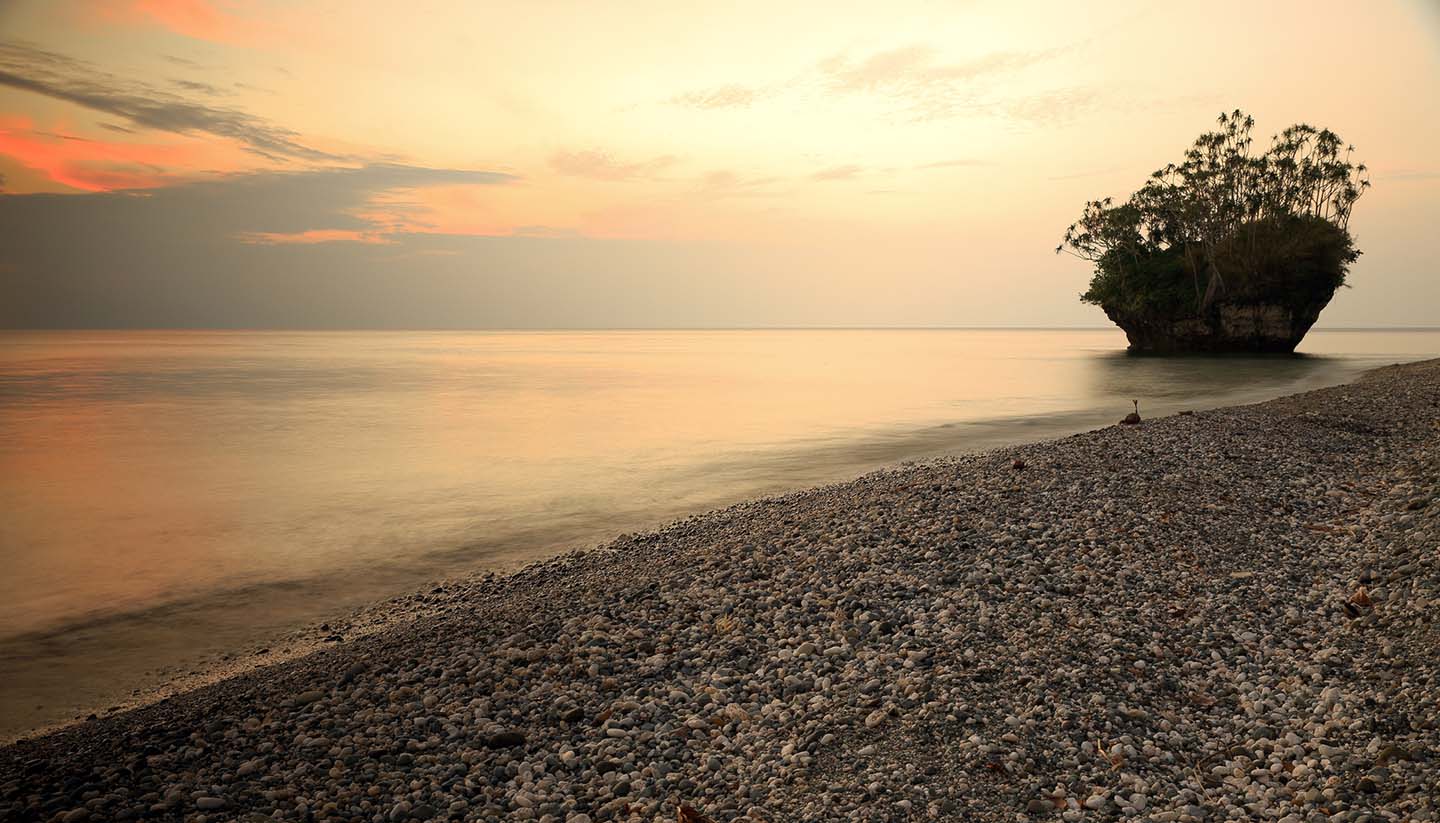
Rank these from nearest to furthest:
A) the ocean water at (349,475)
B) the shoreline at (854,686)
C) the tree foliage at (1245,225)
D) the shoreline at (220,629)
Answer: the shoreline at (854,686) → the shoreline at (220,629) → the ocean water at (349,475) → the tree foliage at (1245,225)

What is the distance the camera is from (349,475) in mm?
22562

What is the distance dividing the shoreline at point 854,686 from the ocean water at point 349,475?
8.23 ft

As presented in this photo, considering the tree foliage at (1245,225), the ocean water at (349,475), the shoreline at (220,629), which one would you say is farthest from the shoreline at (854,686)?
the tree foliage at (1245,225)

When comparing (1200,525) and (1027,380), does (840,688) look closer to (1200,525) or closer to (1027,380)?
(1200,525)

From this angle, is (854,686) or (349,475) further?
(349,475)

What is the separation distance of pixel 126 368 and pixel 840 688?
290 feet

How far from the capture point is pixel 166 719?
6.95m

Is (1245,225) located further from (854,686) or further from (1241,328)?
(854,686)

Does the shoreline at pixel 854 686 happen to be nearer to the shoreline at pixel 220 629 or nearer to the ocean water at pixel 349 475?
the shoreline at pixel 220 629

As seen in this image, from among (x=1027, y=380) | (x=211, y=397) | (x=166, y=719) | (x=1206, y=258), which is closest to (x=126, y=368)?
(x=211, y=397)

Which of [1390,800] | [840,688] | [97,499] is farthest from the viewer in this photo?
[97,499]

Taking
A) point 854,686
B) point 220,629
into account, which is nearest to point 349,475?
point 220,629

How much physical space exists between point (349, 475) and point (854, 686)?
64.6 feet

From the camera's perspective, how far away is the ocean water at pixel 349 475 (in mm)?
11227
